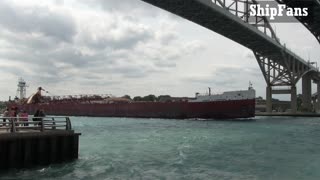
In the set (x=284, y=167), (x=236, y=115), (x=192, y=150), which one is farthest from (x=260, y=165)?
(x=236, y=115)

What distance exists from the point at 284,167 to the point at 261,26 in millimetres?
50116

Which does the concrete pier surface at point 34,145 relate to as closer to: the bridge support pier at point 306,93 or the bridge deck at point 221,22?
the bridge deck at point 221,22

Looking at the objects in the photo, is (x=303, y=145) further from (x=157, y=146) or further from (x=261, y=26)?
(x=261, y=26)

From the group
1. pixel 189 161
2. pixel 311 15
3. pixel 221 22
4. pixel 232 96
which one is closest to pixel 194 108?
pixel 232 96

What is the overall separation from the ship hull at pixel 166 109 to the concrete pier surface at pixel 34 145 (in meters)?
33.3

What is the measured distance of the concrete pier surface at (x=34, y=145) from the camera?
14953mm

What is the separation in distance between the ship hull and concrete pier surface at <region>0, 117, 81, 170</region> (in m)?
33.3

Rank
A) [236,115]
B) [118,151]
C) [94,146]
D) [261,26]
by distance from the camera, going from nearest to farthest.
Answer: [118,151]
[94,146]
[236,115]
[261,26]

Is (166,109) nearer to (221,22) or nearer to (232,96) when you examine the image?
(232,96)

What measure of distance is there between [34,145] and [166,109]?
154ft

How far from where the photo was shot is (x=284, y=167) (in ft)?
54.2

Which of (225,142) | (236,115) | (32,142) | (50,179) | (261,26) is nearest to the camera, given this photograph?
(50,179)

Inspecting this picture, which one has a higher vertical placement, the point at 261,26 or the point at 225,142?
the point at 261,26

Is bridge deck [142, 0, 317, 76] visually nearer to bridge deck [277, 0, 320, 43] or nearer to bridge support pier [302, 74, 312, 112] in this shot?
Result: bridge deck [277, 0, 320, 43]
